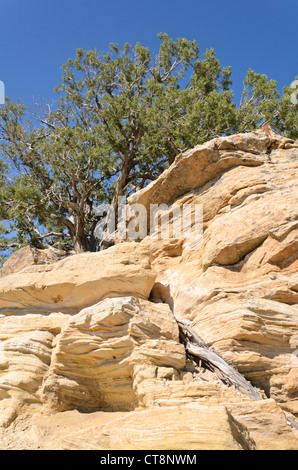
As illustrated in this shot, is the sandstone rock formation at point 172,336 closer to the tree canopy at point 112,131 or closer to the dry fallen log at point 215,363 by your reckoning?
the dry fallen log at point 215,363

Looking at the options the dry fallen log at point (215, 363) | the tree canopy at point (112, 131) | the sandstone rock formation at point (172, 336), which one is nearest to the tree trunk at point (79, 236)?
the tree canopy at point (112, 131)

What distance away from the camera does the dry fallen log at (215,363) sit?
6.81 meters

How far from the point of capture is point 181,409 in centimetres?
525

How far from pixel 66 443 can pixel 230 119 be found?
47.8 ft

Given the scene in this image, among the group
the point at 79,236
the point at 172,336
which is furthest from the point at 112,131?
the point at 172,336

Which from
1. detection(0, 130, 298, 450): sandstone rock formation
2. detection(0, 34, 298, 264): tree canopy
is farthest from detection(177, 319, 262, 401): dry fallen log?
detection(0, 34, 298, 264): tree canopy

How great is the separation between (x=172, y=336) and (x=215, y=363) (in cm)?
93

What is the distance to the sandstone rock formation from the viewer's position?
5488 mm

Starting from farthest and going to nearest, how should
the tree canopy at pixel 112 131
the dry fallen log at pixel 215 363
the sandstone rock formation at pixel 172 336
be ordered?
1. the tree canopy at pixel 112 131
2. the dry fallen log at pixel 215 363
3. the sandstone rock formation at pixel 172 336

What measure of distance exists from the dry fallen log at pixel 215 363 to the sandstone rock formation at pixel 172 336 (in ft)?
0.22

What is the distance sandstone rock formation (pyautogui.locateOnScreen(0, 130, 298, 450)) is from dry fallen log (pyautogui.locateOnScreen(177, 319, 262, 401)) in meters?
0.07

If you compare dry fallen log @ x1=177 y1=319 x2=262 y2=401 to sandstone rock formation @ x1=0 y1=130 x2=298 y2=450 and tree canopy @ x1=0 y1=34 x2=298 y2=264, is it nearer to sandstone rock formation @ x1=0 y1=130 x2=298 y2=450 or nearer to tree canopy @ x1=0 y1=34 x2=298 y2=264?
sandstone rock formation @ x1=0 y1=130 x2=298 y2=450

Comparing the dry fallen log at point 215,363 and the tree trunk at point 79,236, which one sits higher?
the tree trunk at point 79,236

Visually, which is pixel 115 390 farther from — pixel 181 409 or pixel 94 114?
pixel 94 114
